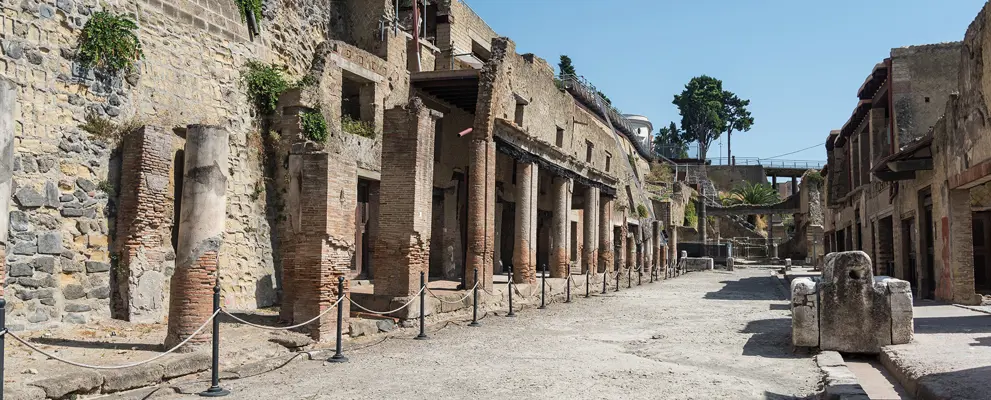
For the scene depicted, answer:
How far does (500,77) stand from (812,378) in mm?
11266

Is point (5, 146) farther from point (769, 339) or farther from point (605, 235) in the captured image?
point (605, 235)

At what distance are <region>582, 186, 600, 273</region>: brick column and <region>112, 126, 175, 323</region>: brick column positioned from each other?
1522cm

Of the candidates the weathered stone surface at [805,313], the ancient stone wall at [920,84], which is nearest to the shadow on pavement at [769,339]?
the weathered stone surface at [805,313]

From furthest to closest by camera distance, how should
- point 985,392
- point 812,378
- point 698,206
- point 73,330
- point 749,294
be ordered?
point 698,206 → point 749,294 → point 73,330 → point 812,378 → point 985,392

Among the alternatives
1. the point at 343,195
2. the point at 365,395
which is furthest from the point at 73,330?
the point at 365,395

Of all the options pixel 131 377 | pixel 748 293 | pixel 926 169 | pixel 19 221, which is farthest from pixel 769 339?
pixel 748 293

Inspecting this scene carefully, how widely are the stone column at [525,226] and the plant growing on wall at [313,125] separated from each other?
577 cm

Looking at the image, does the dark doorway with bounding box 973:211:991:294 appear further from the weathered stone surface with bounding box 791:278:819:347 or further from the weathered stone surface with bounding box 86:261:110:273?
the weathered stone surface with bounding box 86:261:110:273

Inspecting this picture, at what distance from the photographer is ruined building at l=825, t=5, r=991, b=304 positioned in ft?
42.6

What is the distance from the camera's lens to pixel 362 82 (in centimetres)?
1734

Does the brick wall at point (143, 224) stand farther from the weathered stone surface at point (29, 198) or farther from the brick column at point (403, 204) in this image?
the brick column at point (403, 204)

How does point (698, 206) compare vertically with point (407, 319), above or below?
above

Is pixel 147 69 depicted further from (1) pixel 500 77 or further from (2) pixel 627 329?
(2) pixel 627 329

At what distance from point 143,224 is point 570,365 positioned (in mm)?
6803
